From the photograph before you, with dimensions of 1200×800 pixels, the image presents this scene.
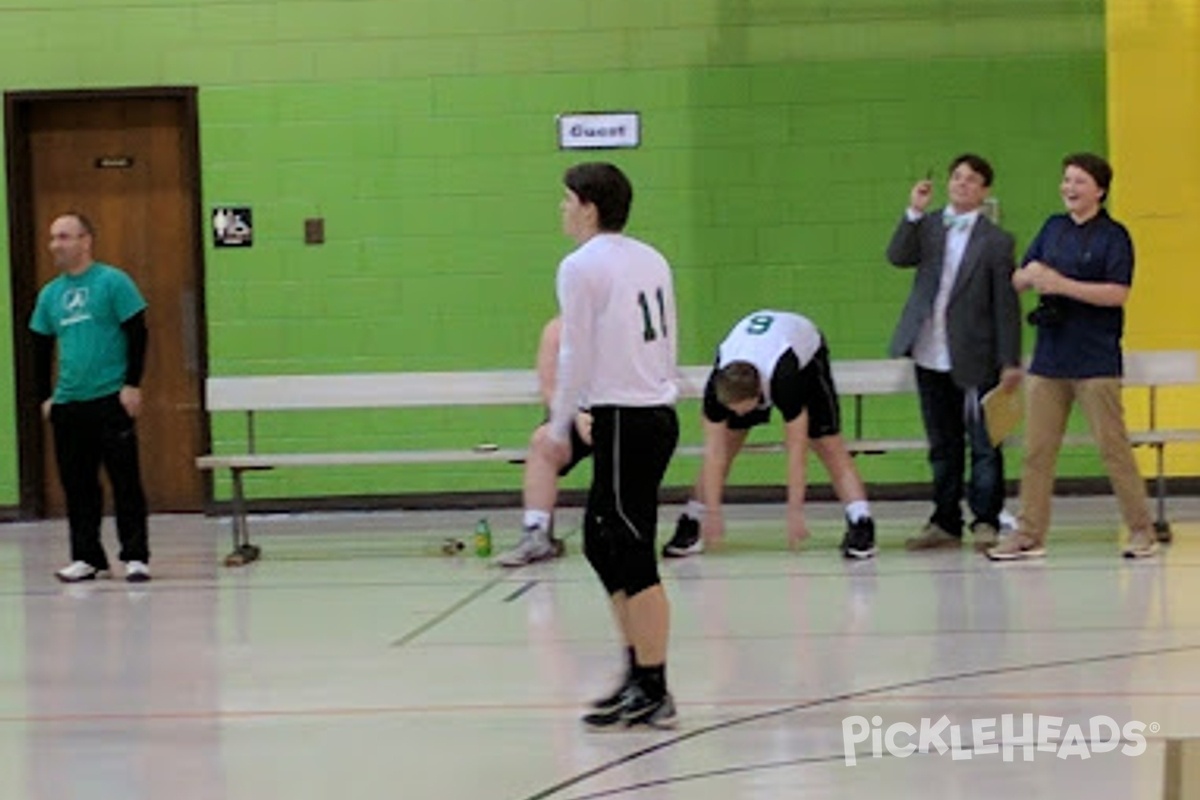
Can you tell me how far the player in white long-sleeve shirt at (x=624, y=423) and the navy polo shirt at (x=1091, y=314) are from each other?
3.98 meters

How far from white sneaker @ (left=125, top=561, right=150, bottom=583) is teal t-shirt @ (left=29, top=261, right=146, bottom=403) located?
853 millimetres

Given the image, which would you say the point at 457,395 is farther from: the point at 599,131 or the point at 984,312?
the point at 984,312

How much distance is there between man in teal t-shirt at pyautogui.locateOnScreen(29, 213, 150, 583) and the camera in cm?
1054

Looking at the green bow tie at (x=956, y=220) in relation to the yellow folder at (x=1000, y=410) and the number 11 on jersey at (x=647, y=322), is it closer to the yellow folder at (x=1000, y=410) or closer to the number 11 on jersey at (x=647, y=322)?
the yellow folder at (x=1000, y=410)

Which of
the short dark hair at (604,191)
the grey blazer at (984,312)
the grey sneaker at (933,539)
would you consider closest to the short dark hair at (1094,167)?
the grey blazer at (984,312)

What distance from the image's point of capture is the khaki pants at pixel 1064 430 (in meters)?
10.1

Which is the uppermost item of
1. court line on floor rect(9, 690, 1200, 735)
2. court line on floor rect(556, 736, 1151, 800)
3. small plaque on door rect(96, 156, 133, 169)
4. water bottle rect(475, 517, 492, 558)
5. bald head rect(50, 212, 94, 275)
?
small plaque on door rect(96, 156, 133, 169)

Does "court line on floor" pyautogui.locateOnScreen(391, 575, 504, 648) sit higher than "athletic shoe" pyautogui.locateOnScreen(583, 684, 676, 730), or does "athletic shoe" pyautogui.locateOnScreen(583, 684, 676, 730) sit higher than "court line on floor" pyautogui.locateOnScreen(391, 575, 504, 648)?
"athletic shoe" pyautogui.locateOnScreen(583, 684, 676, 730)

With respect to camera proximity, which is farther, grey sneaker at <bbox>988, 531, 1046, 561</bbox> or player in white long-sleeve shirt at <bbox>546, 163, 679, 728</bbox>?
grey sneaker at <bbox>988, 531, 1046, 561</bbox>

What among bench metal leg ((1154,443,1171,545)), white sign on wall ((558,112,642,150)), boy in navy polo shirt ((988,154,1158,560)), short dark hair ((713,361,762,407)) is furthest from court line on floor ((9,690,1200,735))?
white sign on wall ((558,112,642,150))

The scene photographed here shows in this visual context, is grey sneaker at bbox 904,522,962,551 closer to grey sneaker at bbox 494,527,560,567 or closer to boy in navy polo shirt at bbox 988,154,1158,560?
boy in navy polo shirt at bbox 988,154,1158,560

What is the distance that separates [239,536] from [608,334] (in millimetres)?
5753

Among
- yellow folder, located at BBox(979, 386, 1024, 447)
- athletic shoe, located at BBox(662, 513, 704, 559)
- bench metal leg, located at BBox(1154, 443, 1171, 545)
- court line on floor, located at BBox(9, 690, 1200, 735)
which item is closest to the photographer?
court line on floor, located at BBox(9, 690, 1200, 735)

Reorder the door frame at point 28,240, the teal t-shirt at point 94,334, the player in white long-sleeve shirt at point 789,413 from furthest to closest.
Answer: the door frame at point 28,240 < the teal t-shirt at point 94,334 < the player in white long-sleeve shirt at point 789,413
